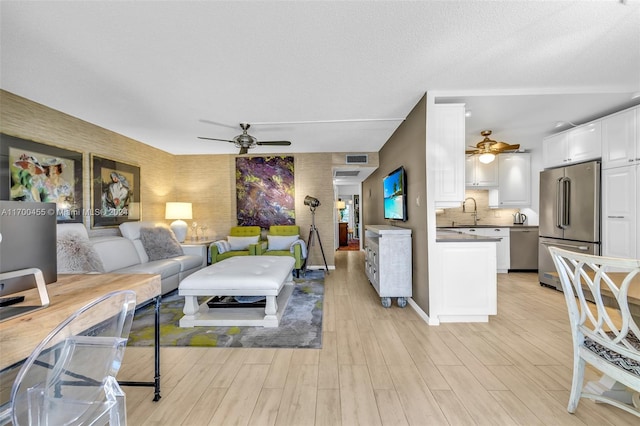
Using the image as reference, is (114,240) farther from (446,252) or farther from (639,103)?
(639,103)

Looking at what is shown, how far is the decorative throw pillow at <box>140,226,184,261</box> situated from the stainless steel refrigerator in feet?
16.9

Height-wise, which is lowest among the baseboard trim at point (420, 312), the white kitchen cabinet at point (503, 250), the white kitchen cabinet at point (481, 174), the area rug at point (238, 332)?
the area rug at point (238, 332)

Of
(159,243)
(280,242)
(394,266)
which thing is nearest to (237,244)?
(280,242)

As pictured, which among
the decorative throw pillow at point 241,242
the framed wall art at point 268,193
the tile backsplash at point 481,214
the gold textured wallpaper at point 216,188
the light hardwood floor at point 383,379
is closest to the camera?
the light hardwood floor at point 383,379

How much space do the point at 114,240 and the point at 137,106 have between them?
180cm

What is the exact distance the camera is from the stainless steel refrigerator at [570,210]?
319 cm

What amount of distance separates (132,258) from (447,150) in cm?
428

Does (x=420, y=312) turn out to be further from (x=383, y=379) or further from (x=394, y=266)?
(x=383, y=379)

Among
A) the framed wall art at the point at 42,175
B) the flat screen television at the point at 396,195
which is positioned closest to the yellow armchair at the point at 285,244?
the flat screen television at the point at 396,195

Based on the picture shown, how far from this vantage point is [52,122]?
3016 mm

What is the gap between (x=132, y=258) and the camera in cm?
354

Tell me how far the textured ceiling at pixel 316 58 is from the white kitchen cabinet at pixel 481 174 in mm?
1587

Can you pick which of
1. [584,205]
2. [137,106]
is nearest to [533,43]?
[584,205]

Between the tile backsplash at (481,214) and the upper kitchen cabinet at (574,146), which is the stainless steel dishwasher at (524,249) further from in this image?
the upper kitchen cabinet at (574,146)
